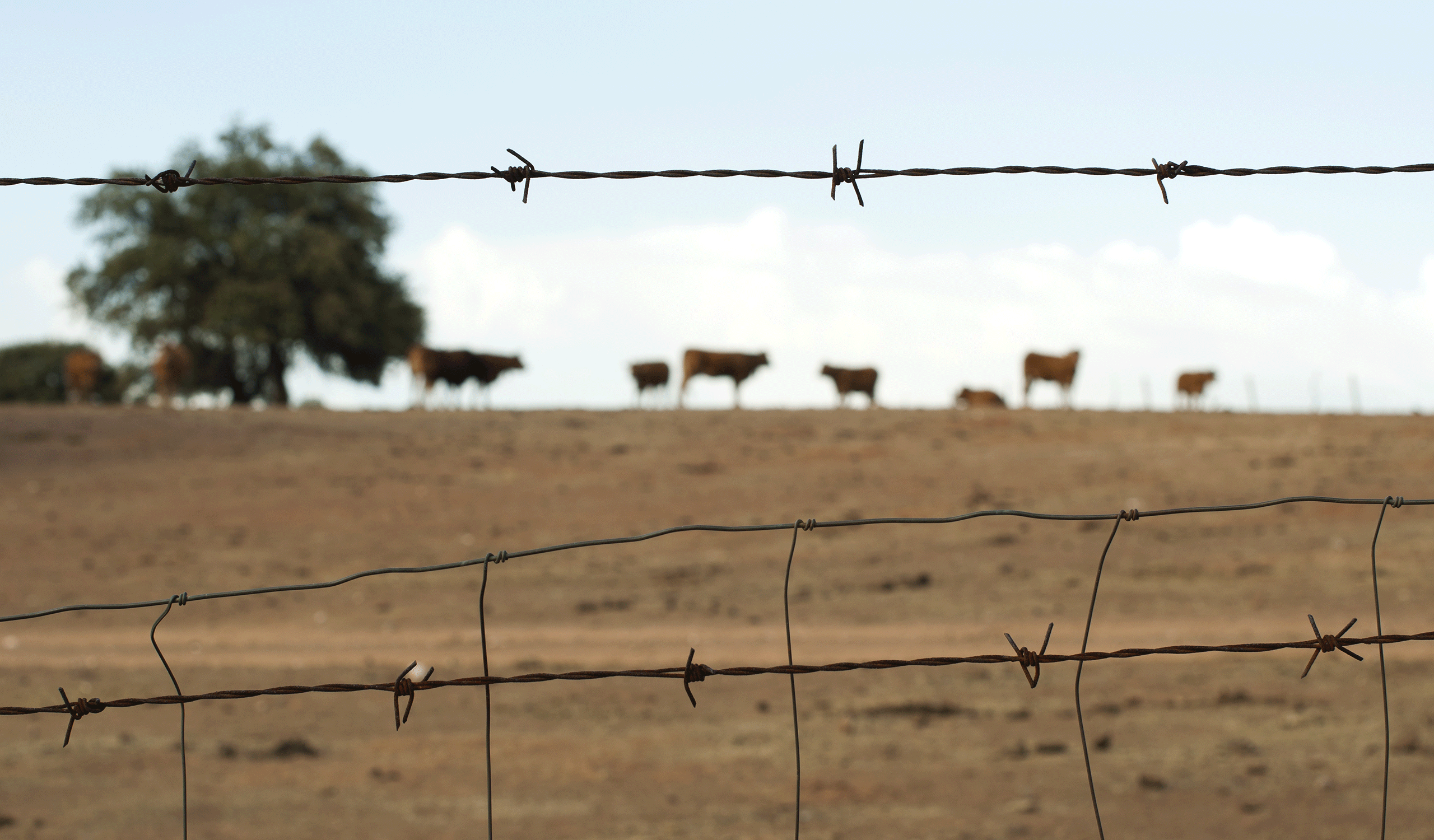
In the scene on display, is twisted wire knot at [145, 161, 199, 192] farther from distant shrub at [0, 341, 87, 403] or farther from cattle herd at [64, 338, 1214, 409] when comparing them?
distant shrub at [0, 341, 87, 403]

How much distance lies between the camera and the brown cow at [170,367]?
32.3 metres

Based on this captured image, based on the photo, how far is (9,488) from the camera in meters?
19.8

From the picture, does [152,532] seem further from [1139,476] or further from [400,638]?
[1139,476]

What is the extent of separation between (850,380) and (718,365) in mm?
4163

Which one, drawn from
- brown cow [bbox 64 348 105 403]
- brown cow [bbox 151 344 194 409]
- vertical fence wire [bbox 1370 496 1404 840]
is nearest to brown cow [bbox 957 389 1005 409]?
brown cow [bbox 151 344 194 409]

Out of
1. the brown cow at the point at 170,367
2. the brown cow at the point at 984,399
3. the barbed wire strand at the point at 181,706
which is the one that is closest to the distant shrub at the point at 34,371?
the brown cow at the point at 170,367

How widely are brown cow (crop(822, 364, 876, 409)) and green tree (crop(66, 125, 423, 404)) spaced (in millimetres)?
14481

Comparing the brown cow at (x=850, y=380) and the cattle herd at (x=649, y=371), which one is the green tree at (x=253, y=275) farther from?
the brown cow at (x=850, y=380)

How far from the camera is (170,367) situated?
32.6 metres

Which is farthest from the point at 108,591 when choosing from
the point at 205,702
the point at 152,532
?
the point at 205,702

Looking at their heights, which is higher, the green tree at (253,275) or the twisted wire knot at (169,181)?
the green tree at (253,275)

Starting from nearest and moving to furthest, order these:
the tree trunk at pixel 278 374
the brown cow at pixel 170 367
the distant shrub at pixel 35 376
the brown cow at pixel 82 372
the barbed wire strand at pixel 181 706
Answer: the barbed wire strand at pixel 181 706
the brown cow at pixel 170 367
the brown cow at pixel 82 372
the tree trunk at pixel 278 374
the distant shrub at pixel 35 376

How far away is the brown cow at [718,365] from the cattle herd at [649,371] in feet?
0.05

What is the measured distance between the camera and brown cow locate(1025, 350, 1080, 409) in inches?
1289
